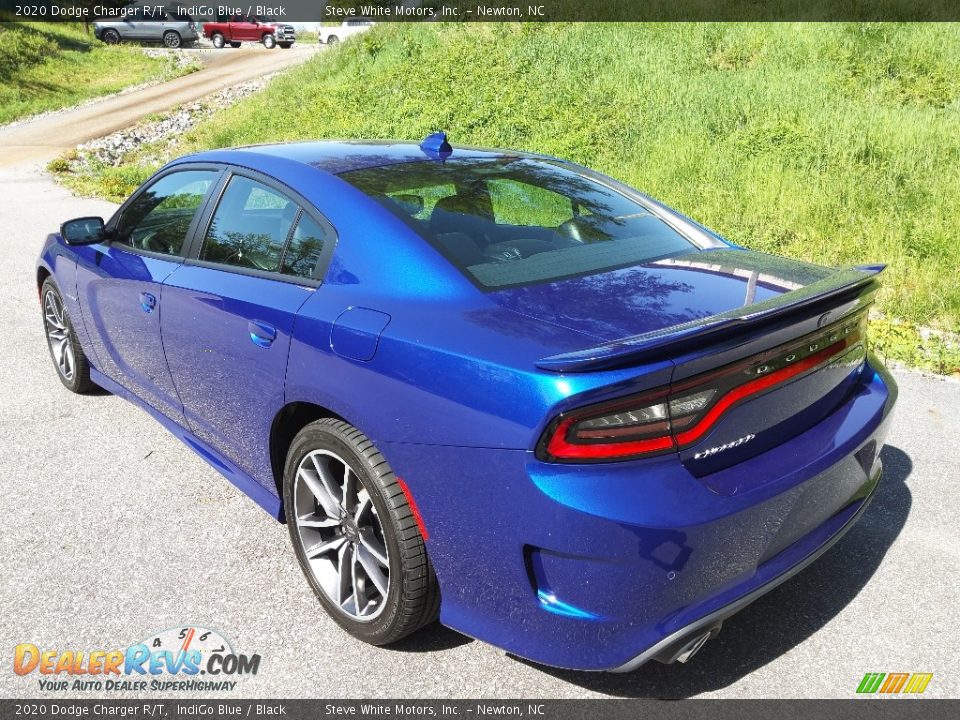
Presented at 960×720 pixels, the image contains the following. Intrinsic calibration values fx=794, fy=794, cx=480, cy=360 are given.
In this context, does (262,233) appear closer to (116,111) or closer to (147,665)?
(147,665)

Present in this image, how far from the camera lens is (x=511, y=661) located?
8.49ft

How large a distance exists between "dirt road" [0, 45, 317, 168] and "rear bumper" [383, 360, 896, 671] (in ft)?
59.7

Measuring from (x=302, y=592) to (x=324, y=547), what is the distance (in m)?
0.31

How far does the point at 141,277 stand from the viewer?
371 centimetres

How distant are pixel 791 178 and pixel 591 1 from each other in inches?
401

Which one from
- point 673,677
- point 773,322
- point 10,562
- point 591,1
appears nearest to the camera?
point 773,322

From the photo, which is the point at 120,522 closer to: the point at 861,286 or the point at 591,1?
the point at 861,286

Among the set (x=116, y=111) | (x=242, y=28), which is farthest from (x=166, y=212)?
(x=242, y=28)

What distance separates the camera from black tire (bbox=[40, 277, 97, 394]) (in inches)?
188

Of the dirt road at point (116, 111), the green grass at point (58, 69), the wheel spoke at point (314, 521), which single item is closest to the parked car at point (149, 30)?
the green grass at point (58, 69)

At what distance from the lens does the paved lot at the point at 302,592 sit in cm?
250

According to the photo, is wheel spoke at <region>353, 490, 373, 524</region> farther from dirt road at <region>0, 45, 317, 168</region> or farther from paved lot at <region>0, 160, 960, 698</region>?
dirt road at <region>0, 45, 317, 168</region>

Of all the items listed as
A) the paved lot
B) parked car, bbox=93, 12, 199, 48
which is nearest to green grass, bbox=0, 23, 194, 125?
parked car, bbox=93, 12, 199, 48

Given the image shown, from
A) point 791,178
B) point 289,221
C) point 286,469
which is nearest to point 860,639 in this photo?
point 286,469
